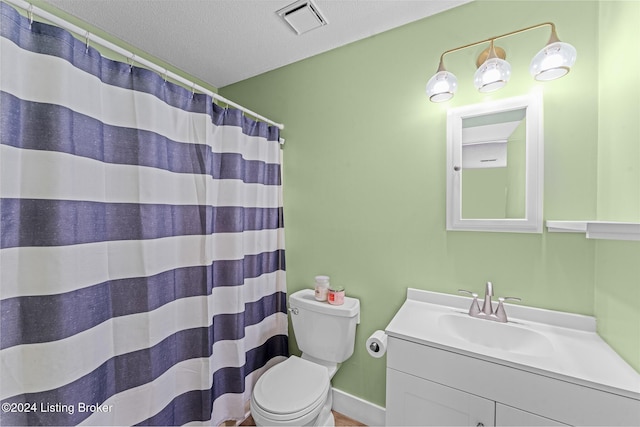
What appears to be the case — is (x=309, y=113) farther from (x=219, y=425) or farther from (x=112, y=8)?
(x=219, y=425)

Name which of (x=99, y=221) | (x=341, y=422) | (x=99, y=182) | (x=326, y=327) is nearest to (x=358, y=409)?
(x=341, y=422)

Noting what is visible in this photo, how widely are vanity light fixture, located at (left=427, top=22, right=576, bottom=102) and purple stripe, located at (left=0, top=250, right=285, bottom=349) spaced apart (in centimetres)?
143

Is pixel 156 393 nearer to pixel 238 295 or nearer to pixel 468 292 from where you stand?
pixel 238 295

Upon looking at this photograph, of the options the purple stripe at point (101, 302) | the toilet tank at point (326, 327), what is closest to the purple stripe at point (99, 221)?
the purple stripe at point (101, 302)

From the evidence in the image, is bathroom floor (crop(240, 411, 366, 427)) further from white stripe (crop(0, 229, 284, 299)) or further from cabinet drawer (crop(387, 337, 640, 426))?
white stripe (crop(0, 229, 284, 299))

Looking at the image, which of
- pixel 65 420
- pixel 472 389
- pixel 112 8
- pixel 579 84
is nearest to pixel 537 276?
pixel 472 389

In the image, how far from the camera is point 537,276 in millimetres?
1133

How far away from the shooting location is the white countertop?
774 mm

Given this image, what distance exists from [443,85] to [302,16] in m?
0.84

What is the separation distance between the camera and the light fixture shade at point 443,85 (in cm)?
119

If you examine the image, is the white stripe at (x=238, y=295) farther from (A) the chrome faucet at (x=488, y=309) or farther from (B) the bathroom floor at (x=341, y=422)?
(A) the chrome faucet at (x=488, y=309)

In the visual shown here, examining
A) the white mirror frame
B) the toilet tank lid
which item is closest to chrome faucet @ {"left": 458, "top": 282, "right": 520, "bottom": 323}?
the white mirror frame

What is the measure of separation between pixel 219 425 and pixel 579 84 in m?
2.51

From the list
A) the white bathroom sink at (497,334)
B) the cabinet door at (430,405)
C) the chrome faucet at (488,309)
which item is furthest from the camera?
the chrome faucet at (488,309)
